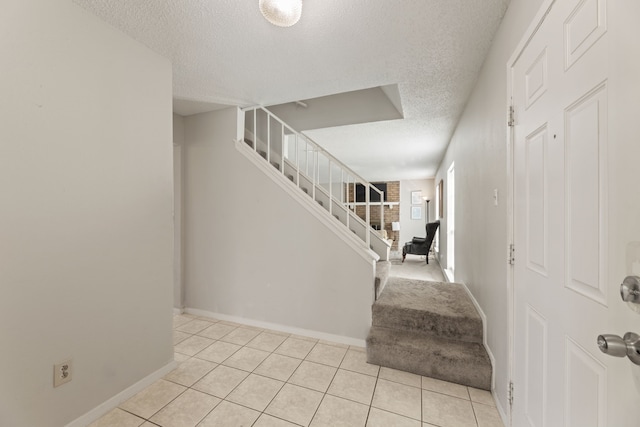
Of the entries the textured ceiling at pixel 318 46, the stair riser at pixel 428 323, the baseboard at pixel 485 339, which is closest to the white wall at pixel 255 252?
the stair riser at pixel 428 323

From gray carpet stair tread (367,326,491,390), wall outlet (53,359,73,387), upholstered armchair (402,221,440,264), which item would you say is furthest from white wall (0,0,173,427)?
upholstered armchair (402,221,440,264)

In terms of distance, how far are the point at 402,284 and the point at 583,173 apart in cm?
228

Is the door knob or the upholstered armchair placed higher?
the door knob

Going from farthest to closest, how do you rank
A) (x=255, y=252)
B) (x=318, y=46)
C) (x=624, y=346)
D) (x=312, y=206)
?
(x=255, y=252)
(x=312, y=206)
(x=318, y=46)
(x=624, y=346)

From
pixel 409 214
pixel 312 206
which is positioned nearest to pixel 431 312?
pixel 312 206

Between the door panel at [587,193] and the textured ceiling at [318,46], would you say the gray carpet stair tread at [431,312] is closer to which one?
the door panel at [587,193]

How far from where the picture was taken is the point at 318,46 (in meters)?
1.82

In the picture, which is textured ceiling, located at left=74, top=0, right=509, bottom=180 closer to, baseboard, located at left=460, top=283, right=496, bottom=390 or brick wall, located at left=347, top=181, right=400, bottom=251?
baseboard, located at left=460, top=283, right=496, bottom=390

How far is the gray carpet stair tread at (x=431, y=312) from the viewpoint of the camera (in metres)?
2.01

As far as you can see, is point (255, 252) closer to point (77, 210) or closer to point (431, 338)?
point (77, 210)

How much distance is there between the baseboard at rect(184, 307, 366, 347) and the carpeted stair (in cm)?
32

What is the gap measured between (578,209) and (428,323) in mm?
1601

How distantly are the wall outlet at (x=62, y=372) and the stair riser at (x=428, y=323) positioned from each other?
2125mm

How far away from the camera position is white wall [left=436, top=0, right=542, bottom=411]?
1.44 metres
